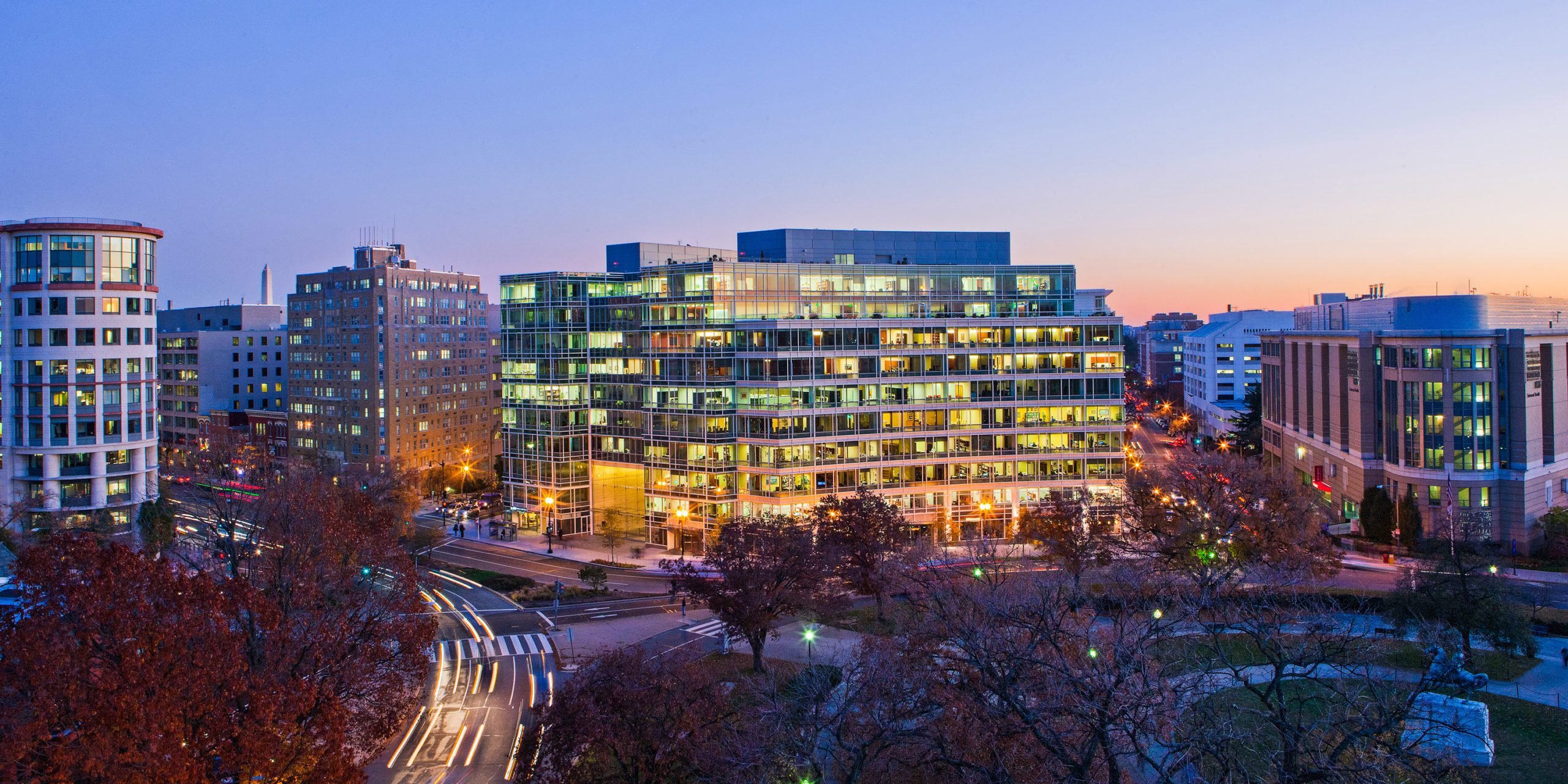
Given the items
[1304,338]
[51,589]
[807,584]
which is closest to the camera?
[51,589]

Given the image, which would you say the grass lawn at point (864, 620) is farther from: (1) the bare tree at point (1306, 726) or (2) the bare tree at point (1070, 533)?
(1) the bare tree at point (1306, 726)

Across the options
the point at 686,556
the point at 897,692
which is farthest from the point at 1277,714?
the point at 686,556

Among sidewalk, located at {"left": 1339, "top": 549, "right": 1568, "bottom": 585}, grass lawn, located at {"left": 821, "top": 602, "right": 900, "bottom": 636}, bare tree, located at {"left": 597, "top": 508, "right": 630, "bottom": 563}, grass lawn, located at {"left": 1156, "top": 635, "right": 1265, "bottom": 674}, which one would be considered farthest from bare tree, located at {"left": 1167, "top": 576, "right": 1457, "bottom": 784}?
bare tree, located at {"left": 597, "top": 508, "right": 630, "bottom": 563}

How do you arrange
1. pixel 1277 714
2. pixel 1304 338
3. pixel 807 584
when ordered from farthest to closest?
pixel 1304 338 < pixel 807 584 < pixel 1277 714

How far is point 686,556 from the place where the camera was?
71.5 meters

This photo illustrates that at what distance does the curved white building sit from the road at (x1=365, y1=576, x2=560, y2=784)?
120 feet

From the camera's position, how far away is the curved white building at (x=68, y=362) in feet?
239

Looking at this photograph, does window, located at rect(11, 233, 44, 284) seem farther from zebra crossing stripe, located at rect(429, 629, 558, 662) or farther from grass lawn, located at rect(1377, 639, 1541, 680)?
grass lawn, located at rect(1377, 639, 1541, 680)

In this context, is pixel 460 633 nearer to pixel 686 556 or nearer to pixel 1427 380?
pixel 686 556

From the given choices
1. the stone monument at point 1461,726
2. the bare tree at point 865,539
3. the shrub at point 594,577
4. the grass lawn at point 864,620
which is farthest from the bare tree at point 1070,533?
the shrub at point 594,577

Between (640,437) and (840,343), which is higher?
(840,343)

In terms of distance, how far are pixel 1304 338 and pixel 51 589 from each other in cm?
9689

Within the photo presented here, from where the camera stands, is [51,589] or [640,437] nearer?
[51,589]

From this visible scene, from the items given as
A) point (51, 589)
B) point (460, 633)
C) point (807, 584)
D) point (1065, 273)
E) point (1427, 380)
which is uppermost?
point (1065, 273)
